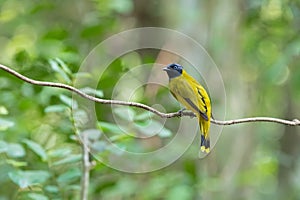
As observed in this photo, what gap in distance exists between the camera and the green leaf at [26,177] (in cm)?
156

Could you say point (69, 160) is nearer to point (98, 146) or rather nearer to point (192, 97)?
point (98, 146)

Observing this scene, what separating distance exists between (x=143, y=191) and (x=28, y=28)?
1705mm

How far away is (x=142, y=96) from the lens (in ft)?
7.06

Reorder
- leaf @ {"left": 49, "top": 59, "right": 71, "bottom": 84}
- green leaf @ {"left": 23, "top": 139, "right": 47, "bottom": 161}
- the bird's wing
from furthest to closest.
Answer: green leaf @ {"left": 23, "top": 139, "right": 47, "bottom": 161}, leaf @ {"left": 49, "top": 59, "right": 71, "bottom": 84}, the bird's wing

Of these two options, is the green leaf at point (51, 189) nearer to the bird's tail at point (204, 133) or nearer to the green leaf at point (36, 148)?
the green leaf at point (36, 148)

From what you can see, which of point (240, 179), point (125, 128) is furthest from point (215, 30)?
point (125, 128)

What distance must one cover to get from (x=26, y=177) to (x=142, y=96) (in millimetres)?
682

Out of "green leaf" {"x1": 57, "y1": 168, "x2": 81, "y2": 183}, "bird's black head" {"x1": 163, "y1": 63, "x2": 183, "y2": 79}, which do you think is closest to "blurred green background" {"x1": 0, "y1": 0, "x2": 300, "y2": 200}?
"green leaf" {"x1": 57, "y1": 168, "x2": 81, "y2": 183}

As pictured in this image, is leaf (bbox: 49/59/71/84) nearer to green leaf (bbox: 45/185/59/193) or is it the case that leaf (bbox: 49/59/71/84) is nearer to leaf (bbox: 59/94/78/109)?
leaf (bbox: 59/94/78/109)

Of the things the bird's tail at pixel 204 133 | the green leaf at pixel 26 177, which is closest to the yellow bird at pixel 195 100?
the bird's tail at pixel 204 133

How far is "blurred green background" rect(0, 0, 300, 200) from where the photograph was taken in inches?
69.4

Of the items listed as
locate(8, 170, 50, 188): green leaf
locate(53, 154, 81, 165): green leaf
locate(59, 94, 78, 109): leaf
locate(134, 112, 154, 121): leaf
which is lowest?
locate(8, 170, 50, 188): green leaf

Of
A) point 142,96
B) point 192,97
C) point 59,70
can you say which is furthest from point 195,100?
point 142,96

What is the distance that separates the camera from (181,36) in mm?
2586
